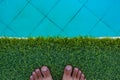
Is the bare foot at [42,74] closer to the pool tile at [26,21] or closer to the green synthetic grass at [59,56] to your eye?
the green synthetic grass at [59,56]

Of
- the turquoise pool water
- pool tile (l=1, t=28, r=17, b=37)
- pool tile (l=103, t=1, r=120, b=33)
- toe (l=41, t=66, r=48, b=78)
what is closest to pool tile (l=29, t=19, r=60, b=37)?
the turquoise pool water

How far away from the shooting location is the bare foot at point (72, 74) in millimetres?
3115

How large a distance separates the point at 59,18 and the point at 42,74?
17.9 inches

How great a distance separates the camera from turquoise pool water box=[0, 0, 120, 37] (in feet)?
10.5

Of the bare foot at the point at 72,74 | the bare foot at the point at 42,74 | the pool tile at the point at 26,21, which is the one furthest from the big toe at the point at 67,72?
the pool tile at the point at 26,21

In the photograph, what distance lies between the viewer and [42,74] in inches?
124

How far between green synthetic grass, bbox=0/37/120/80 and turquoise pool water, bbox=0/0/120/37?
0.08m

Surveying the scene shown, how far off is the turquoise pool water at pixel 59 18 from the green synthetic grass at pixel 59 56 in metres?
0.08

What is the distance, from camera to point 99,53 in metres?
3.13

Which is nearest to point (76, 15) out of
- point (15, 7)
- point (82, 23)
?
point (82, 23)

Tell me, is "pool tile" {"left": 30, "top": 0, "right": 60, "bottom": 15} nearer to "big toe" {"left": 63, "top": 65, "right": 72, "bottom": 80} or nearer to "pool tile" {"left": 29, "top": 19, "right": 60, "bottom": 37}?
"pool tile" {"left": 29, "top": 19, "right": 60, "bottom": 37}

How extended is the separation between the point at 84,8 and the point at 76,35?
0.22 metres

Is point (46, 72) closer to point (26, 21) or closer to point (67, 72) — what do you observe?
point (67, 72)

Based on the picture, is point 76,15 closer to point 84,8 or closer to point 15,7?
point 84,8
